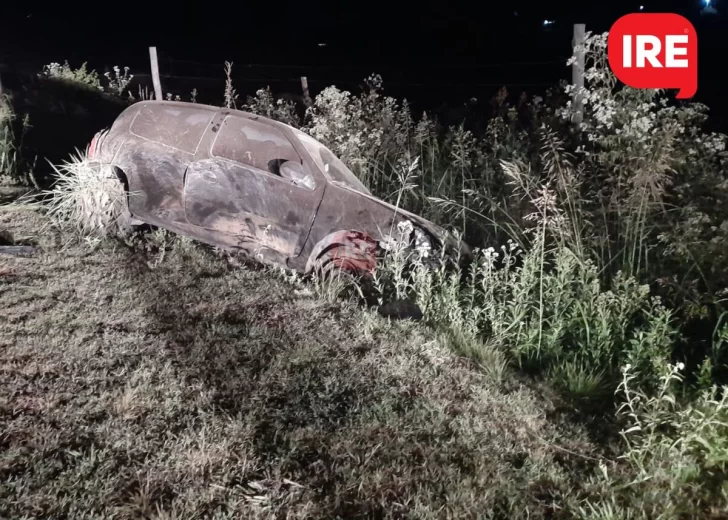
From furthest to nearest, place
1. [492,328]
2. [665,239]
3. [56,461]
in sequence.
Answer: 1. [665,239]
2. [492,328]
3. [56,461]

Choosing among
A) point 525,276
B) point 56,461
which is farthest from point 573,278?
point 56,461

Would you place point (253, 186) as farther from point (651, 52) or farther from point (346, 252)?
point (651, 52)

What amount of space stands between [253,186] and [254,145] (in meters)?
0.44

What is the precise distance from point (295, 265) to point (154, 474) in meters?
3.09

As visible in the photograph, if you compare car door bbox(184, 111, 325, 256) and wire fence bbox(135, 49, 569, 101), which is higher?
wire fence bbox(135, 49, 569, 101)

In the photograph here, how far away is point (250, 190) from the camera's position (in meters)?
5.98

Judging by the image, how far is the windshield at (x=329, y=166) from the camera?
601 centimetres

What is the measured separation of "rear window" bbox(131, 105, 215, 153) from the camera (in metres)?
6.25

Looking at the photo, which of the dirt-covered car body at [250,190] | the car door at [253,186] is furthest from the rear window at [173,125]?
the car door at [253,186]

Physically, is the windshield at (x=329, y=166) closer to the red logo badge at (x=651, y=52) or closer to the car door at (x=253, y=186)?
the car door at (x=253, y=186)

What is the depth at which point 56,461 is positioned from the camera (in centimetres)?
306

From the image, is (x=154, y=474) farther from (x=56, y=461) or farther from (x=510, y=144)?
(x=510, y=144)

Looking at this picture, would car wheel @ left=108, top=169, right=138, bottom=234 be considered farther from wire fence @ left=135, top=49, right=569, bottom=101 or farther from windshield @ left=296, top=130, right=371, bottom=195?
wire fence @ left=135, top=49, right=569, bottom=101

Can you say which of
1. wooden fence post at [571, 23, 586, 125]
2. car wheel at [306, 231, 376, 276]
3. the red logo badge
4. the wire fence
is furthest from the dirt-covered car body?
the wire fence
